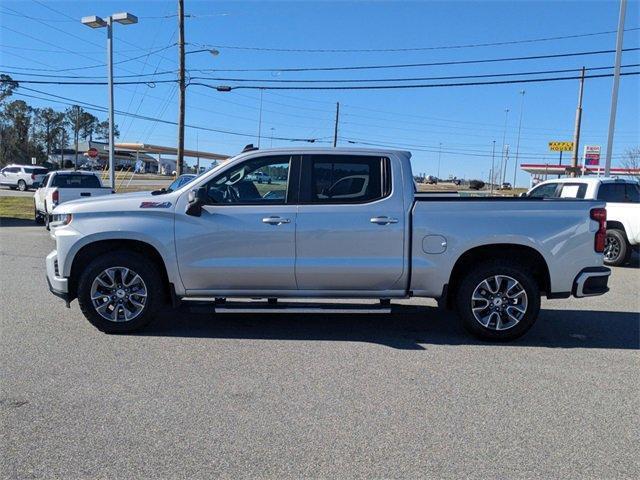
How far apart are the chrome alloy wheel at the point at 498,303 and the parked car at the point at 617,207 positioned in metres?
6.41

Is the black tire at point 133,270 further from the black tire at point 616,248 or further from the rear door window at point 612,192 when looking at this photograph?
the rear door window at point 612,192

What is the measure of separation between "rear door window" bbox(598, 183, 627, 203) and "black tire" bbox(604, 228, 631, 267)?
66 cm

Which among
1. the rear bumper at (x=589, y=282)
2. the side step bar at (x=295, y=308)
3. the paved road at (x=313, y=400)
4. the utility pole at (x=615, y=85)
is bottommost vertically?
the paved road at (x=313, y=400)

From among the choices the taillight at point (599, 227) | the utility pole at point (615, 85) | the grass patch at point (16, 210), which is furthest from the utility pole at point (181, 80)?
the taillight at point (599, 227)

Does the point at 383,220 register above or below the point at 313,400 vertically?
above

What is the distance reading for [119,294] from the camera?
19.1 feet

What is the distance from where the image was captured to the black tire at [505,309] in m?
5.74

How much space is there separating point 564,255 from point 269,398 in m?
3.43

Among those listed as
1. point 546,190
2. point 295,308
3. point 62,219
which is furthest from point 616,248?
point 62,219

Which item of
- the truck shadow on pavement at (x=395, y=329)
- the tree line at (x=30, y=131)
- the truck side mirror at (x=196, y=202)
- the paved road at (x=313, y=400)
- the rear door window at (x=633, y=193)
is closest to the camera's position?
the paved road at (x=313, y=400)

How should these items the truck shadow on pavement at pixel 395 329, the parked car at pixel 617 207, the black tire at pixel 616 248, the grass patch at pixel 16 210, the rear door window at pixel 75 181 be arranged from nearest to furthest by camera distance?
1. the truck shadow on pavement at pixel 395 329
2. the parked car at pixel 617 207
3. the black tire at pixel 616 248
4. the rear door window at pixel 75 181
5. the grass patch at pixel 16 210

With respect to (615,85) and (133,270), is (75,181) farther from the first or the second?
(615,85)

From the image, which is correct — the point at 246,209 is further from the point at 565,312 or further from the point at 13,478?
the point at 565,312

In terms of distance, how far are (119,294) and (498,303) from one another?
3.95 meters
